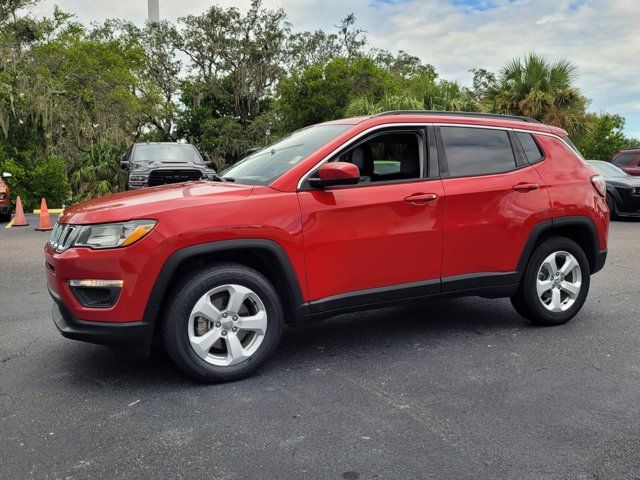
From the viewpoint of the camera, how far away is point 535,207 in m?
4.79

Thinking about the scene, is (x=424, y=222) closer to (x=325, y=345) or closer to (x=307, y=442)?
(x=325, y=345)

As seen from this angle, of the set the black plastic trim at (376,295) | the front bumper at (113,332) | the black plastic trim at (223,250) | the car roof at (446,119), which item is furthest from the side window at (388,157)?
the front bumper at (113,332)

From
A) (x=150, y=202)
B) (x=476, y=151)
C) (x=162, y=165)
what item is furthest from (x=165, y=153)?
(x=150, y=202)

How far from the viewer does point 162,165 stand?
1323cm

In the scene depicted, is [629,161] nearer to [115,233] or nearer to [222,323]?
[222,323]

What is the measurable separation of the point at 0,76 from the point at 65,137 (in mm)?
6706

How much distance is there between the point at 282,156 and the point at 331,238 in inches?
34.7

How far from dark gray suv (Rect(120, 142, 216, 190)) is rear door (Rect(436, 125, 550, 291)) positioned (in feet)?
26.5

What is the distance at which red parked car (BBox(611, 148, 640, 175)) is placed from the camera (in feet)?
54.7

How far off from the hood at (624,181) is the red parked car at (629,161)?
2625 millimetres

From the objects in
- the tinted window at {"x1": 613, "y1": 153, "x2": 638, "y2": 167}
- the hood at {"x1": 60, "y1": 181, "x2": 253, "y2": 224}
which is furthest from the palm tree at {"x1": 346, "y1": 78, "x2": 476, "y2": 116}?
the hood at {"x1": 60, "y1": 181, "x2": 253, "y2": 224}

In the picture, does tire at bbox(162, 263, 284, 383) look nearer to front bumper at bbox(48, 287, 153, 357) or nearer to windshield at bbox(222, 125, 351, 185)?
front bumper at bbox(48, 287, 153, 357)

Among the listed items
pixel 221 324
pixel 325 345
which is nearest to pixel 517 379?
pixel 325 345

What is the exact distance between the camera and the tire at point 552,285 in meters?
4.90
